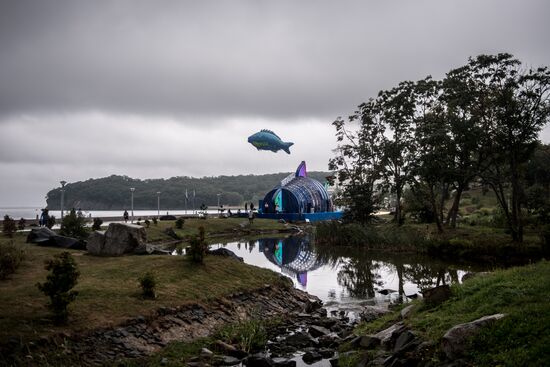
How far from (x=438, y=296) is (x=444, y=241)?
24.5 meters

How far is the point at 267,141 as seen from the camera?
283ft

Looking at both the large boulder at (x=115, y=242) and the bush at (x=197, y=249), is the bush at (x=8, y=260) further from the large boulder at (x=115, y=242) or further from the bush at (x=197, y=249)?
the bush at (x=197, y=249)

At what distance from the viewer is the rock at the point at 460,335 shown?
30.7 ft

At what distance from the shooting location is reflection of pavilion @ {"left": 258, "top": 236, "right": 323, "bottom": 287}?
30.8 metres

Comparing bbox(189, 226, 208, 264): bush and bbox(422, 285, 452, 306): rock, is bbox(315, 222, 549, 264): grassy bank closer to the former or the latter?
bbox(422, 285, 452, 306): rock

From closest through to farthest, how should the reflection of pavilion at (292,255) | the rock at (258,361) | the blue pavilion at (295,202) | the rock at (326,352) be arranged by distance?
the rock at (258,361) < the rock at (326,352) < the reflection of pavilion at (292,255) < the blue pavilion at (295,202)

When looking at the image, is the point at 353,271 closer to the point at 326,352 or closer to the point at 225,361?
the point at 326,352

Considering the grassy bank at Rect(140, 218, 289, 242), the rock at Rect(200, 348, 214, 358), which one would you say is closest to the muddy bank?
the rock at Rect(200, 348, 214, 358)

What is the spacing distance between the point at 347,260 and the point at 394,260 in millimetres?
3714

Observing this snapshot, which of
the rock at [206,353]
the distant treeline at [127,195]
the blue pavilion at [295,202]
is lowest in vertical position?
the rock at [206,353]

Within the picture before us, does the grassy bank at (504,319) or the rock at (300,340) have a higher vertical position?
the grassy bank at (504,319)

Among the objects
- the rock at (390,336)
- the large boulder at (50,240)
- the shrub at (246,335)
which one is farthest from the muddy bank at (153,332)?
the large boulder at (50,240)

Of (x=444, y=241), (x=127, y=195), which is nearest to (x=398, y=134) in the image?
(x=444, y=241)

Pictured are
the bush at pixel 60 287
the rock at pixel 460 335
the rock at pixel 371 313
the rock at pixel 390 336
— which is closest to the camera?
the rock at pixel 460 335
